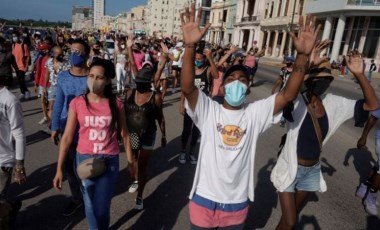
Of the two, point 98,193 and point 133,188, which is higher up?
point 98,193

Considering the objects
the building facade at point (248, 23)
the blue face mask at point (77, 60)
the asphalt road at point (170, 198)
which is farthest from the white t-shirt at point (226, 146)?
the building facade at point (248, 23)

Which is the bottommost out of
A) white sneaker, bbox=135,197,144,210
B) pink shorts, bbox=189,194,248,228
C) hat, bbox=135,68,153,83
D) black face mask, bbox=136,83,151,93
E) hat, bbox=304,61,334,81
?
white sneaker, bbox=135,197,144,210

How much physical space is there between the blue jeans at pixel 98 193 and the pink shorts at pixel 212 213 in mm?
952

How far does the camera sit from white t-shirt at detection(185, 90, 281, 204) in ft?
7.89


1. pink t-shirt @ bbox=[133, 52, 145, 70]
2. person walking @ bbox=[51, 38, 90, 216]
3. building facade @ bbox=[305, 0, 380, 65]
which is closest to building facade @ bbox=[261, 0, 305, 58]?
building facade @ bbox=[305, 0, 380, 65]

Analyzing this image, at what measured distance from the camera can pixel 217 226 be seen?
248 centimetres

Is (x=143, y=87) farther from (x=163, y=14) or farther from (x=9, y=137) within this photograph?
(x=163, y=14)

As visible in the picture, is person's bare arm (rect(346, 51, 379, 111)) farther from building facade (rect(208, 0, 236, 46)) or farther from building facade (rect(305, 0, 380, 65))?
building facade (rect(208, 0, 236, 46))

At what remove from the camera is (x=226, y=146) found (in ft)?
7.88

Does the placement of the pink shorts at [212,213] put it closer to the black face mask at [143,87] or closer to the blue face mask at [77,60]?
the black face mask at [143,87]

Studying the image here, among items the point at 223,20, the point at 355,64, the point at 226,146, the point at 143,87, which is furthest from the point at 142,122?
the point at 223,20

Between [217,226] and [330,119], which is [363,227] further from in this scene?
[217,226]

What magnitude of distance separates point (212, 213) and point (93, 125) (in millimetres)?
1313

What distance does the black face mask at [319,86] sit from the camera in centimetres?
322
